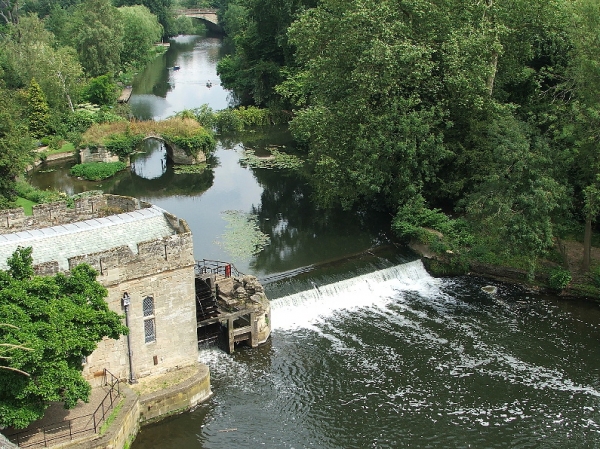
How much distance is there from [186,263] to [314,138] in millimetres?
23238

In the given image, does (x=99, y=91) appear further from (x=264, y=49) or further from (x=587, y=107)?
(x=587, y=107)

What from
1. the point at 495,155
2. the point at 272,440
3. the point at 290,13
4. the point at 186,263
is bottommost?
the point at 272,440

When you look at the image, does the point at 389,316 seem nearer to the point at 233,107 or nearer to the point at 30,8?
the point at 233,107

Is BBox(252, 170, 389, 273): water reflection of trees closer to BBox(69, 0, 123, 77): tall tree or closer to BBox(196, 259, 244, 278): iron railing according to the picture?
BBox(196, 259, 244, 278): iron railing

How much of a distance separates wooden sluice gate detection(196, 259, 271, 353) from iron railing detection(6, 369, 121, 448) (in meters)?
7.36

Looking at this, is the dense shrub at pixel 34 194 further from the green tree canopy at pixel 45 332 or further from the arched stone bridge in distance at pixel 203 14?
the arched stone bridge in distance at pixel 203 14

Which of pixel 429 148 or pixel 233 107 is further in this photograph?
pixel 233 107

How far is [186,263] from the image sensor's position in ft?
88.5

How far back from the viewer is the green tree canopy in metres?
20.3

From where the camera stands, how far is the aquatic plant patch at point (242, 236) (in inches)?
1673

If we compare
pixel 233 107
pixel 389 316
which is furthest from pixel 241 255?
pixel 233 107

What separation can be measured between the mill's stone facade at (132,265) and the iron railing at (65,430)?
190 cm

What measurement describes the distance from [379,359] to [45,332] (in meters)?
15.2

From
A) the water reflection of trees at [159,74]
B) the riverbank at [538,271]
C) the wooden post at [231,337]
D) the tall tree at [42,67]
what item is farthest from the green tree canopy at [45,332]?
the water reflection of trees at [159,74]
